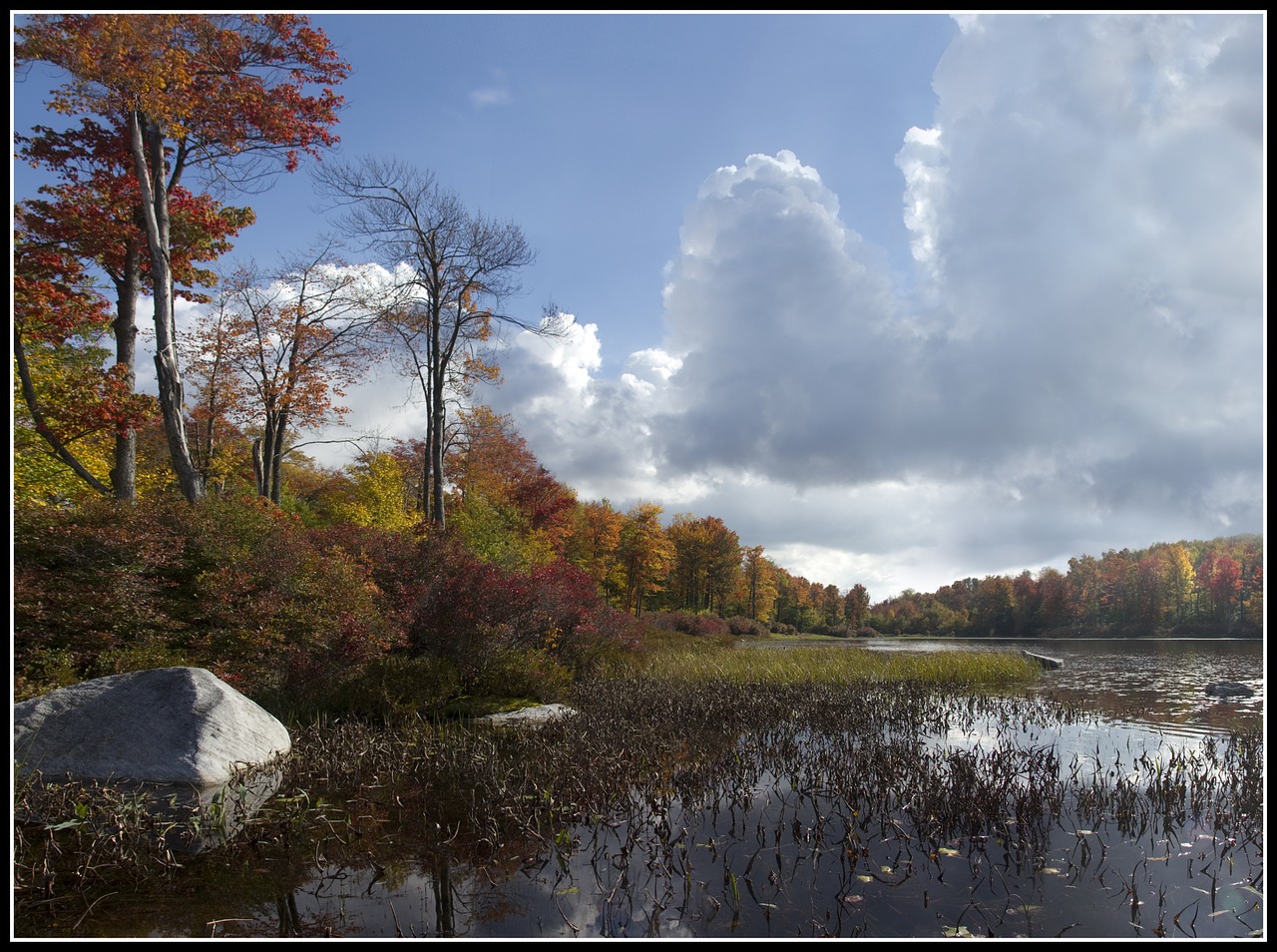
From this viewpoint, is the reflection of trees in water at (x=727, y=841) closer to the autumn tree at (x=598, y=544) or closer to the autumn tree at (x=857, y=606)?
the autumn tree at (x=598, y=544)

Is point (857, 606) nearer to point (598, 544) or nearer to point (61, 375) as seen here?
point (598, 544)

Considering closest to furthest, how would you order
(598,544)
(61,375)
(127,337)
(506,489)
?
(127,337)
(61,375)
(506,489)
(598,544)

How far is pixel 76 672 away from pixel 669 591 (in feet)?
163

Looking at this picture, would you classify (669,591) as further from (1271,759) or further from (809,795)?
(1271,759)

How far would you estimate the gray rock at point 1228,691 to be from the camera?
1446 cm

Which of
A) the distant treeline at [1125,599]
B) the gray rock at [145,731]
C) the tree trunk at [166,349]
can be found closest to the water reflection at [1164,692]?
the gray rock at [145,731]

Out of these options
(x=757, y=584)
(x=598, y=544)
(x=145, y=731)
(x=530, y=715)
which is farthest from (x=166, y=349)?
(x=757, y=584)

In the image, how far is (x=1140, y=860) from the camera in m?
4.86

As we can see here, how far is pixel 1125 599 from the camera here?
5822 cm

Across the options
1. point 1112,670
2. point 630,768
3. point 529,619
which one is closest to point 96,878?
point 630,768

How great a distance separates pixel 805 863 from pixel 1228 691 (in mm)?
14995

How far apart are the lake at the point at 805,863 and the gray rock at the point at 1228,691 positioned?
893 centimetres

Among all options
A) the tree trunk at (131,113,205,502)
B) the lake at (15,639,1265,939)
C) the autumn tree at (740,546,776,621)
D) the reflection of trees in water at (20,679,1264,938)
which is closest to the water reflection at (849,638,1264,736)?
the reflection of trees in water at (20,679,1264,938)

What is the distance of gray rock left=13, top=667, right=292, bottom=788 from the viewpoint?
5.95 metres
